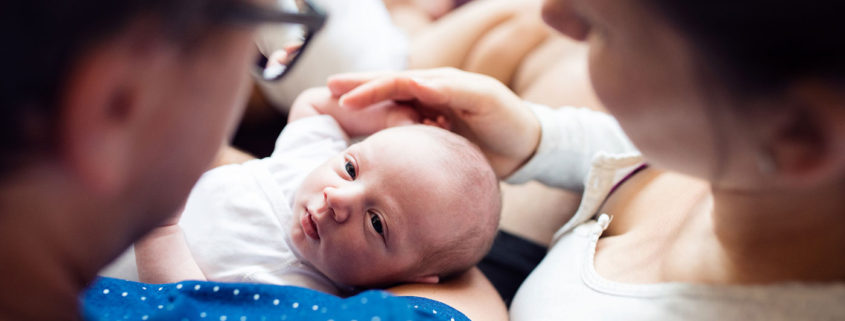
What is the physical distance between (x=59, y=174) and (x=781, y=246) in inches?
25.3

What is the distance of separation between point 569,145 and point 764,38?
0.67 m

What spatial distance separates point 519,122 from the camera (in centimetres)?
103

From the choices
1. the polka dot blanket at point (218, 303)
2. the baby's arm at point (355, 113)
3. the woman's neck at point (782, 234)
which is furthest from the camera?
the baby's arm at point (355, 113)

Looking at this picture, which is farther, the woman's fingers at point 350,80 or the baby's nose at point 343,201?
the woman's fingers at point 350,80

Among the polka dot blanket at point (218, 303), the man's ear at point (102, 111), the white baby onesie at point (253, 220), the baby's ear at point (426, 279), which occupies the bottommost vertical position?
the baby's ear at point (426, 279)

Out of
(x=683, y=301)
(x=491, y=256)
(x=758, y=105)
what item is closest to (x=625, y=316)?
(x=683, y=301)

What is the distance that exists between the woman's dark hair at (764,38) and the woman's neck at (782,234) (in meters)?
0.16

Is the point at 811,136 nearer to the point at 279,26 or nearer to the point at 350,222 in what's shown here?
the point at 279,26

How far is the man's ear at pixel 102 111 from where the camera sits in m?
0.37

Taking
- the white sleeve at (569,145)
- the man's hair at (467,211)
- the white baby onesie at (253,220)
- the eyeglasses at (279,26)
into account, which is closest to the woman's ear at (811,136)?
the eyeglasses at (279,26)

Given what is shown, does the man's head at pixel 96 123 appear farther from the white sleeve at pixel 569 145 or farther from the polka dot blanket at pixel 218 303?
the white sleeve at pixel 569 145

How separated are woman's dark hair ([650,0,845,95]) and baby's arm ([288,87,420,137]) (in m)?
0.65

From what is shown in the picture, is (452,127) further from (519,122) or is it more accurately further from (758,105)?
(758,105)

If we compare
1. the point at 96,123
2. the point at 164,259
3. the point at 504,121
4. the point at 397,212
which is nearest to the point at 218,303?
the point at 164,259
